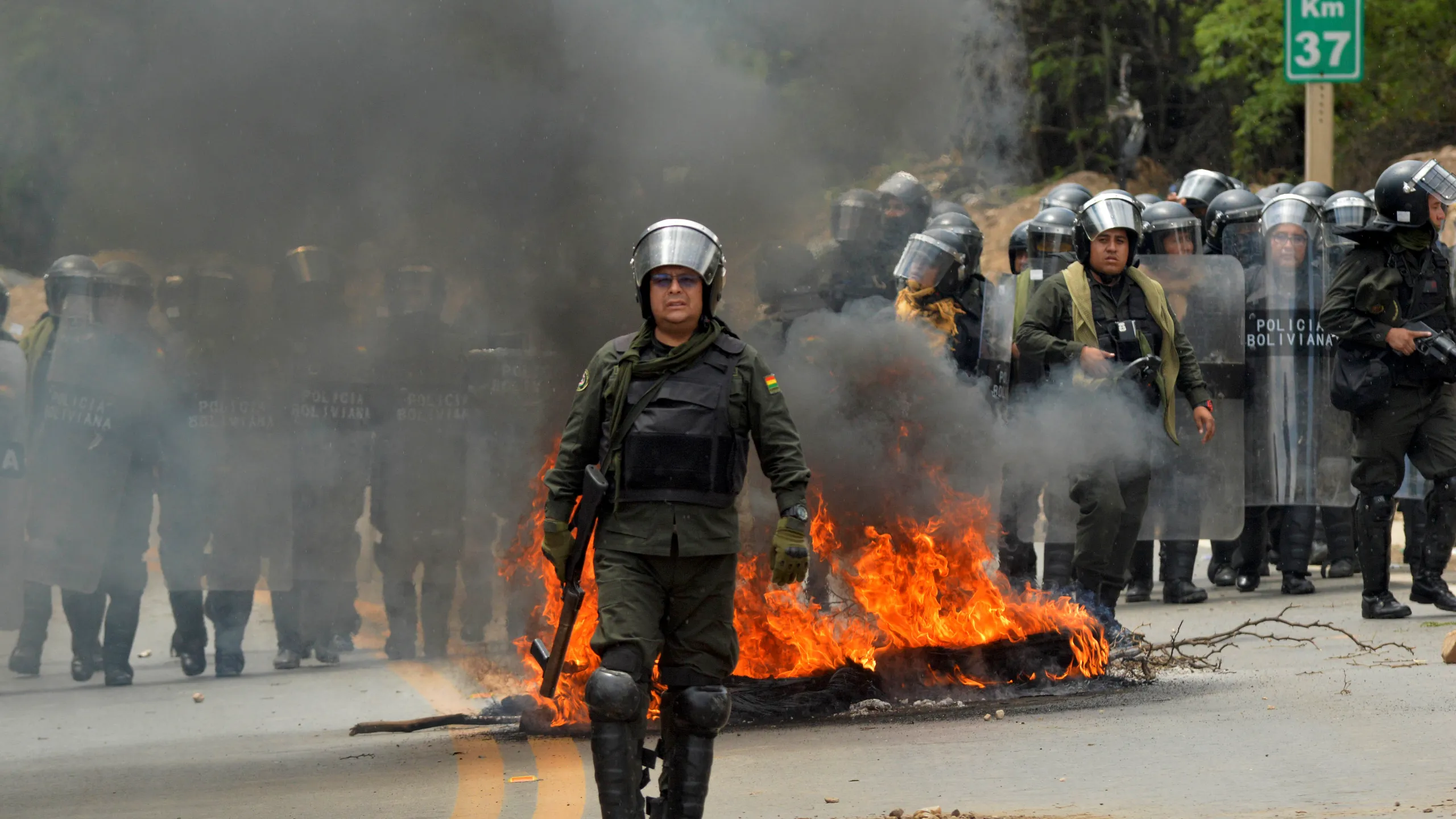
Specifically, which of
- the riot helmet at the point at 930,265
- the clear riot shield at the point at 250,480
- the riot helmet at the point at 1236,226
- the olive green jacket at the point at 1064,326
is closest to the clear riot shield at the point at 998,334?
the riot helmet at the point at 930,265

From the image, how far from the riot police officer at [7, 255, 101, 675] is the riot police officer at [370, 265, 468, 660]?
50.9 inches

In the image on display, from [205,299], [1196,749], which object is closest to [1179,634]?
[1196,749]

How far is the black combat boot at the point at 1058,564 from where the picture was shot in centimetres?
861

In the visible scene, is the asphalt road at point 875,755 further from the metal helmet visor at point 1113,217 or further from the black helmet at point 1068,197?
the black helmet at point 1068,197

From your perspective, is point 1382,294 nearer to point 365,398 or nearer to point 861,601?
point 861,601

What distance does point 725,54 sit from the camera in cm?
755

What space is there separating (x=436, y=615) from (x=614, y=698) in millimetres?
3800

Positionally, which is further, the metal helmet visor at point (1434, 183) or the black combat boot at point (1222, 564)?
the black combat boot at point (1222, 564)

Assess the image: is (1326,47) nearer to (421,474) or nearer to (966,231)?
(966,231)

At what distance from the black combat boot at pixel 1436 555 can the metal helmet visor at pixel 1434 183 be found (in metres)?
1.29

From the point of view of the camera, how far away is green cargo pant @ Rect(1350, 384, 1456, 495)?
26.5 ft

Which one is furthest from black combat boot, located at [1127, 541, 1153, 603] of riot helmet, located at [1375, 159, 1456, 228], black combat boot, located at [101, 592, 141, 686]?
black combat boot, located at [101, 592, 141, 686]

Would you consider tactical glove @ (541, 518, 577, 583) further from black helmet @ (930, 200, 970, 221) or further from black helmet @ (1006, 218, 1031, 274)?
black helmet @ (1006, 218, 1031, 274)

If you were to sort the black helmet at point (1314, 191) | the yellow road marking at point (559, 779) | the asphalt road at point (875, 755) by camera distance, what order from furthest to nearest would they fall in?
the black helmet at point (1314, 191) → the yellow road marking at point (559, 779) → the asphalt road at point (875, 755)
